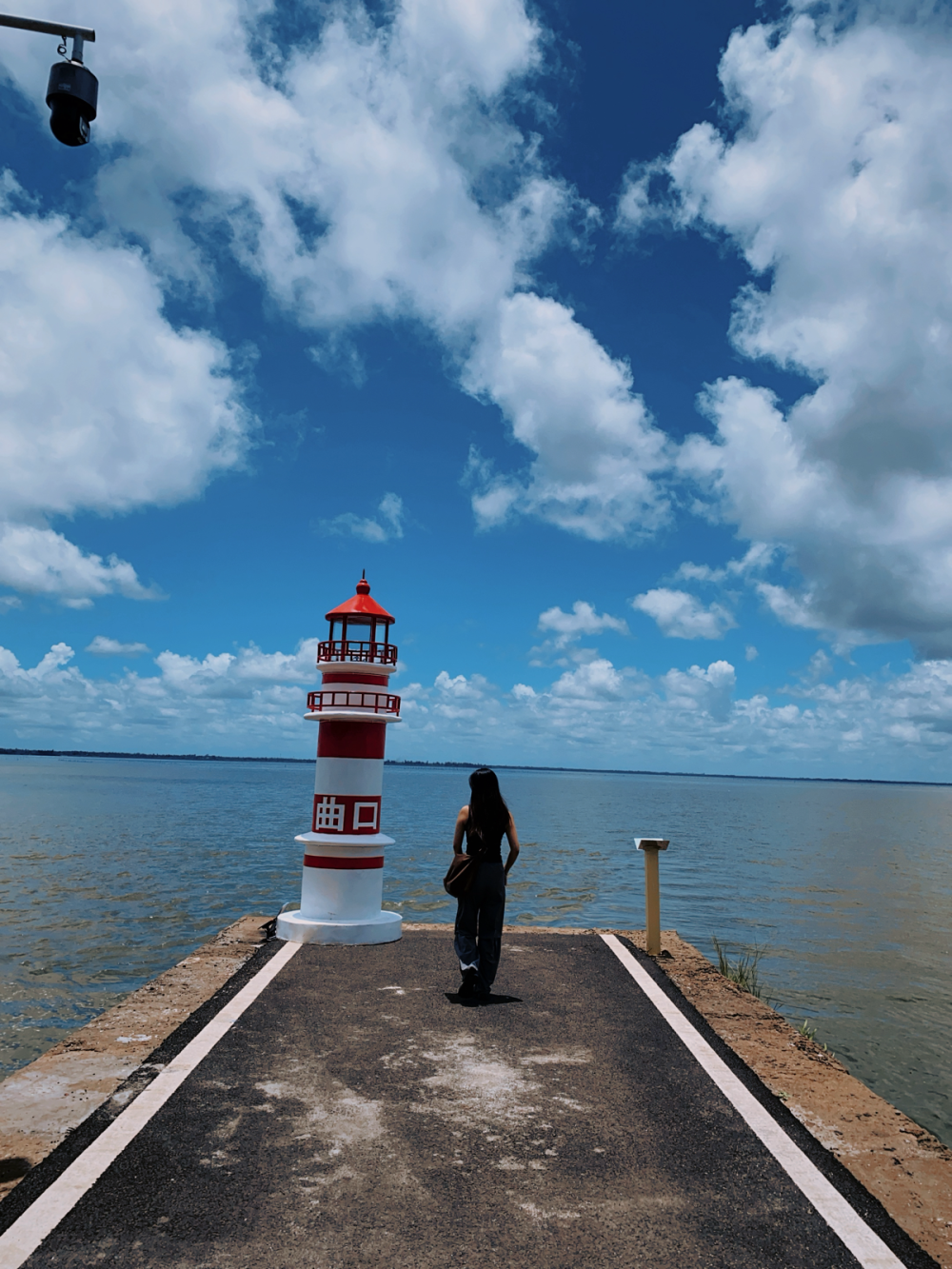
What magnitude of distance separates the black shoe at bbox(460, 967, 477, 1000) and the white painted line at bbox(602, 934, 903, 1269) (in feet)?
4.95

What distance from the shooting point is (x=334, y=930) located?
30.1ft

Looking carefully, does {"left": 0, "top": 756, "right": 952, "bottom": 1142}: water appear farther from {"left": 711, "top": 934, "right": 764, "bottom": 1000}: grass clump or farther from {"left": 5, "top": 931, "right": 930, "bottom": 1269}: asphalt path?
{"left": 5, "top": 931, "right": 930, "bottom": 1269}: asphalt path

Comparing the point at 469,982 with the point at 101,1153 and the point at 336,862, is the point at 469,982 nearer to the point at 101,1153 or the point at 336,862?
the point at 336,862

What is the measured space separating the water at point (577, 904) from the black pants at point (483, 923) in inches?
32.1

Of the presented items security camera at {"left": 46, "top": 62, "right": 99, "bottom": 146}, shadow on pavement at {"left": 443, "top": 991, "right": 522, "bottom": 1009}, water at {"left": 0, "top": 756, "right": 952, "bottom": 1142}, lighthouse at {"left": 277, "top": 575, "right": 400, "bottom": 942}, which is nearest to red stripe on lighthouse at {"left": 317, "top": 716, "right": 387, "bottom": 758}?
lighthouse at {"left": 277, "top": 575, "right": 400, "bottom": 942}

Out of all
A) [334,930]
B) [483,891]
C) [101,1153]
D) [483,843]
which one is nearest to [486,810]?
[483,843]

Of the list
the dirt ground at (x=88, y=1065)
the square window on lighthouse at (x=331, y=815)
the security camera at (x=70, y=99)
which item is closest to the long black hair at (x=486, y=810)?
the square window on lighthouse at (x=331, y=815)

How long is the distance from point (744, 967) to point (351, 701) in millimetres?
7419

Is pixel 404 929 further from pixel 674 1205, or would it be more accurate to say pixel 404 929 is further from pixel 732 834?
pixel 732 834

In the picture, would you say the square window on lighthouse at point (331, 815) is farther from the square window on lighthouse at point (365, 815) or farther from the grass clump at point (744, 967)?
the grass clump at point (744, 967)

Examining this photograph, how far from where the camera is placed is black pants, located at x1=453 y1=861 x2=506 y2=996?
286 inches

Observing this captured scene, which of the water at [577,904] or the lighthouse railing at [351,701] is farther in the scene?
the water at [577,904]

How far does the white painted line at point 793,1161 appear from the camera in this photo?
351 centimetres

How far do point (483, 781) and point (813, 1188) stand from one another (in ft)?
13.7
